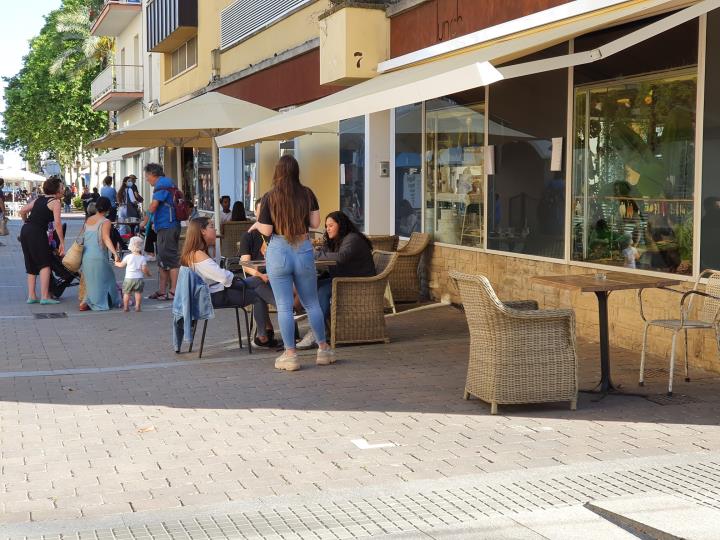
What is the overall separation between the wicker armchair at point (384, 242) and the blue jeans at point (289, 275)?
197 inches

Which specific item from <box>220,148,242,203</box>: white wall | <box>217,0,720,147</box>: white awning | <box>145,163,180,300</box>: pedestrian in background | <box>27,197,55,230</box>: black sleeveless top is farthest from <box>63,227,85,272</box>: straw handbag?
<box>220,148,242,203</box>: white wall

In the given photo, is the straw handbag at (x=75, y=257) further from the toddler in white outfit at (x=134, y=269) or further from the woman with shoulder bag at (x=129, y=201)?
the woman with shoulder bag at (x=129, y=201)

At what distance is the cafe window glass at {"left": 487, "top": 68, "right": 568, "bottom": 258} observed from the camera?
10094mm

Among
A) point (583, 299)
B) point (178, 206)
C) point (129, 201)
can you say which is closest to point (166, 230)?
point (178, 206)

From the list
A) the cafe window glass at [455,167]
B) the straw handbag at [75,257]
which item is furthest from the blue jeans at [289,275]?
the straw handbag at [75,257]

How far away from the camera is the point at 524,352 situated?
6547 mm

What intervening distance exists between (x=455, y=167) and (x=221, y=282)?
458 cm

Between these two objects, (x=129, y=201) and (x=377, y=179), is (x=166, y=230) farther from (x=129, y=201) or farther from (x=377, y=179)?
(x=129, y=201)

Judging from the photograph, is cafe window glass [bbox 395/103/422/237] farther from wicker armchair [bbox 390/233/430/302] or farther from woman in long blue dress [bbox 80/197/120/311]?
woman in long blue dress [bbox 80/197/120/311]

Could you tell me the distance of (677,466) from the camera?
A: 17.3 feet

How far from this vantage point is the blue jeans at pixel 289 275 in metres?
8.18

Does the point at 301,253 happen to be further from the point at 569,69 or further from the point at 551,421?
the point at 569,69

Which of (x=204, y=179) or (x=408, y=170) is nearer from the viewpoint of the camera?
(x=408, y=170)

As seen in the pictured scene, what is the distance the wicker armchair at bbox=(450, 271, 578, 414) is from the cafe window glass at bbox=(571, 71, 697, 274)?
6.98ft
